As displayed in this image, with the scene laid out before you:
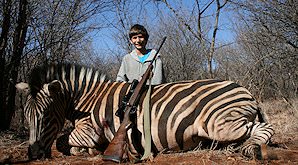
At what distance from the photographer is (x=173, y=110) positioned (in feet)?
9.16

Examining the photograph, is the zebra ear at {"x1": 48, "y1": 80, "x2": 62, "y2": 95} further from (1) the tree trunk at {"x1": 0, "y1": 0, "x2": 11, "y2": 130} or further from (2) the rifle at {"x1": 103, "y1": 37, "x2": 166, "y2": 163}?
(1) the tree trunk at {"x1": 0, "y1": 0, "x2": 11, "y2": 130}

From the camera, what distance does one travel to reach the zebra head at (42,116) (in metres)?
2.64

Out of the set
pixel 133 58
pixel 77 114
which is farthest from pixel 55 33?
pixel 77 114

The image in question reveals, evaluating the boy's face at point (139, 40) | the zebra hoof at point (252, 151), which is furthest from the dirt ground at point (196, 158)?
the boy's face at point (139, 40)

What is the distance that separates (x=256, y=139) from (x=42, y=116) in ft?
5.95

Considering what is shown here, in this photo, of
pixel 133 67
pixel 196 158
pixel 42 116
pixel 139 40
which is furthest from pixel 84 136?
pixel 139 40

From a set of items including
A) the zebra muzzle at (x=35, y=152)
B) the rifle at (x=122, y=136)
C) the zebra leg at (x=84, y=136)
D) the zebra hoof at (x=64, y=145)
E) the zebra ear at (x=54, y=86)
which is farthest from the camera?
the zebra hoof at (x=64, y=145)

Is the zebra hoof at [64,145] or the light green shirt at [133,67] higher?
the light green shirt at [133,67]

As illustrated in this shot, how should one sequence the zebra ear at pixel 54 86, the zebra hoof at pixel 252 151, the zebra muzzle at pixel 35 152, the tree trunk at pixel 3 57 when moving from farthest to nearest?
the tree trunk at pixel 3 57
the zebra ear at pixel 54 86
the zebra muzzle at pixel 35 152
the zebra hoof at pixel 252 151

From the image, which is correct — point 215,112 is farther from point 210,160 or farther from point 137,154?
point 137,154

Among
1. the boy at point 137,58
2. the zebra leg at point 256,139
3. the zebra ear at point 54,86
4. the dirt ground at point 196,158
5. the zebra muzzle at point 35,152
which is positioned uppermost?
the boy at point 137,58

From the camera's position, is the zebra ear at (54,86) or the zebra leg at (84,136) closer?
the zebra ear at (54,86)

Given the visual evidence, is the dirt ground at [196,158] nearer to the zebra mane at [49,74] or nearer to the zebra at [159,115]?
the zebra at [159,115]

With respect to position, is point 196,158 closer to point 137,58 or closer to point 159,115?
point 159,115
